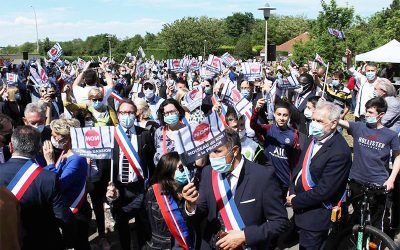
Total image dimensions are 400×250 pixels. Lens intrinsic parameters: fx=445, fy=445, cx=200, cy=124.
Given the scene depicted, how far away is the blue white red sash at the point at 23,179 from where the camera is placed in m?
3.46

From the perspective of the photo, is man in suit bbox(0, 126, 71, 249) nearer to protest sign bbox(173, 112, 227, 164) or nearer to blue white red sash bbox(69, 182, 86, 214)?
blue white red sash bbox(69, 182, 86, 214)

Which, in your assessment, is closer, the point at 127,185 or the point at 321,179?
the point at 321,179

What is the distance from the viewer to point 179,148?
320 cm

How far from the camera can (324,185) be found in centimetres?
403

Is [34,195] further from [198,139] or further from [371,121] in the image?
[371,121]

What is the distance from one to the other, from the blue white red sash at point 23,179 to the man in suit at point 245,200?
126cm

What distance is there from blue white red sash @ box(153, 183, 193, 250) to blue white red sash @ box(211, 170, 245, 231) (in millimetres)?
544

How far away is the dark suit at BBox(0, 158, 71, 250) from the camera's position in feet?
11.5

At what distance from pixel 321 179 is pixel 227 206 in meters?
1.28

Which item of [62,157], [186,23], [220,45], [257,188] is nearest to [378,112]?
[257,188]

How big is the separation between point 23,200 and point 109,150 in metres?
1.09

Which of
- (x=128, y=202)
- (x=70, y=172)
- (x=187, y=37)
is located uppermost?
(x=187, y=37)

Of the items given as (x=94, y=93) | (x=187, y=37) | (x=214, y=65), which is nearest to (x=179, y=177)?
(x=94, y=93)

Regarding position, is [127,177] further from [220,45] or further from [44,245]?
[220,45]
